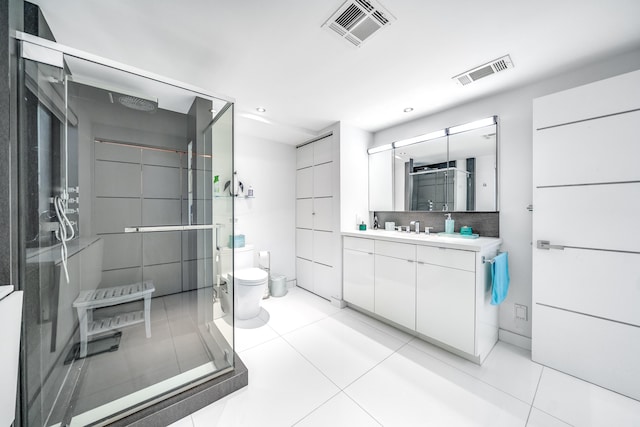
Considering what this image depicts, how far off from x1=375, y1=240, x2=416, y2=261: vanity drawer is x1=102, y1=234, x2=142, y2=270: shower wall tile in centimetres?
242

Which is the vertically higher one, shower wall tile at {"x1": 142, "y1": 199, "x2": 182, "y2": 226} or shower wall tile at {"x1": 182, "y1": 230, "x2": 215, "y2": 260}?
shower wall tile at {"x1": 142, "y1": 199, "x2": 182, "y2": 226}

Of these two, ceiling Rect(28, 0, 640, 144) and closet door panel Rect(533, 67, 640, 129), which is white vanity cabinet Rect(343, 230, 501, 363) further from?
ceiling Rect(28, 0, 640, 144)

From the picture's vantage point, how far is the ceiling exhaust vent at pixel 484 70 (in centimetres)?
175

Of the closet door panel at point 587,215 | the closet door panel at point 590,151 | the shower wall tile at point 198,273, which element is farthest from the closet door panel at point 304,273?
the closet door panel at point 590,151

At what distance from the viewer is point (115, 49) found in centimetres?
163

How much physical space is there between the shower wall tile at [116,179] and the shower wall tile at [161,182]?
88 millimetres

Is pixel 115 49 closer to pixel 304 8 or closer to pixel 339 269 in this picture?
pixel 304 8

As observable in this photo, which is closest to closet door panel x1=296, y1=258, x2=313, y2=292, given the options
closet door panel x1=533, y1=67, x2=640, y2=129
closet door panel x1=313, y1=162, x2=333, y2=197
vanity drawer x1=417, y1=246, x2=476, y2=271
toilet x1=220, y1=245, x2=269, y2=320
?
toilet x1=220, y1=245, x2=269, y2=320

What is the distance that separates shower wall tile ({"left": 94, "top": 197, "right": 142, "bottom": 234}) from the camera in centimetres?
182

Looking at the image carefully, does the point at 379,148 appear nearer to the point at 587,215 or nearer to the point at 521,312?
the point at 587,215

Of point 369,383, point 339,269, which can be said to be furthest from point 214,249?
point 369,383

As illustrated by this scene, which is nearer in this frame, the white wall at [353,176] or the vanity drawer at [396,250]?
the vanity drawer at [396,250]

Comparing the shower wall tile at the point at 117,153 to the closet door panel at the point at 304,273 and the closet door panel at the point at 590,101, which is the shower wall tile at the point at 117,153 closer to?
the closet door panel at the point at 304,273

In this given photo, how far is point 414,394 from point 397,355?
44 centimetres
